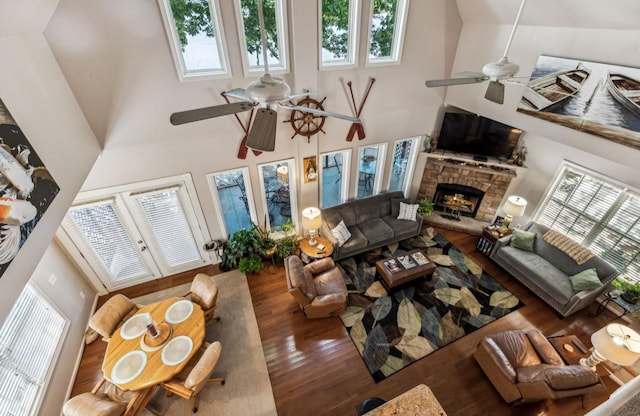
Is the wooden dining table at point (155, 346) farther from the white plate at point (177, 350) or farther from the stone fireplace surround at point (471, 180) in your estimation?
the stone fireplace surround at point (471, 180)

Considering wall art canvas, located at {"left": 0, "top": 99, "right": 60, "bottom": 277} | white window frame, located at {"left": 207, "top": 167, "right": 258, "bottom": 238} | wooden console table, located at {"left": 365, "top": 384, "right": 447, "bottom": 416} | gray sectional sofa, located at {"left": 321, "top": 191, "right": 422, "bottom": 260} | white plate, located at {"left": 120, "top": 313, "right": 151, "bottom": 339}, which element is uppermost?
wall art canvas, located at {"left": 0, "top": 99, "right": 60, "bottom": 277}

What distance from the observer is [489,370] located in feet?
12.5

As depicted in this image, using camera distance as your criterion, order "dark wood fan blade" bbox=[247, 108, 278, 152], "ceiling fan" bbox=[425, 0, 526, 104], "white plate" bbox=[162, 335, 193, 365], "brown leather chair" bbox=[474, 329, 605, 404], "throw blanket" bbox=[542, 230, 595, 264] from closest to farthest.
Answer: "dark wood fan blade" bbox=[247, 108, 278, 152] → "ceiling fan" bbox=[425, 0, 526, 104] → "brown leather chair" bbox=[474, 329, 605, 404] → "white plate" bbox=[162, 335, 193, 365] → "throw blanket" bbox=[542, 230, 595, 264]

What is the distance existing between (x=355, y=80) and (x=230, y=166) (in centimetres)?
271

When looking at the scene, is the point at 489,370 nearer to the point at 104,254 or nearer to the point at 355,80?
the point at 355,80

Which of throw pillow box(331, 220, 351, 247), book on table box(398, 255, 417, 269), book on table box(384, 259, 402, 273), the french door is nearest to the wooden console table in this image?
book on table box(384, 259, 402, 273)

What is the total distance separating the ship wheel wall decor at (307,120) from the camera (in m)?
4.75

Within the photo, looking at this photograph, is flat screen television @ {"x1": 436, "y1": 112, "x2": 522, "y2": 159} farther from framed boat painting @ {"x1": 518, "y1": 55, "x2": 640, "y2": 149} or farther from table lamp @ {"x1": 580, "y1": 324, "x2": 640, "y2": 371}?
table lamp @ {"x1": 580, "y1": 324, "x2": 640, "y2": 371}

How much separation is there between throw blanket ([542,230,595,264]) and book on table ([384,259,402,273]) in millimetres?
3000

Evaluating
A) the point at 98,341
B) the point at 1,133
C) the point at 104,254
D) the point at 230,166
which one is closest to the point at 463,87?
the point at 230,166

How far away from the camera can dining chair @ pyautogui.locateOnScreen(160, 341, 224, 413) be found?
3.31 metres

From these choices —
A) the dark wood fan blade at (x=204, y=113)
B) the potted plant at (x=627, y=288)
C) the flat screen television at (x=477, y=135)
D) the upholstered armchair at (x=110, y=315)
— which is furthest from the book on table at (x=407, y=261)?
the upholstered armchair at (x=110, y=315)

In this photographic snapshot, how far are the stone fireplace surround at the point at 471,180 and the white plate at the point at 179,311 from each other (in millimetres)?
5486

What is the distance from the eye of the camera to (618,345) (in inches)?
122
